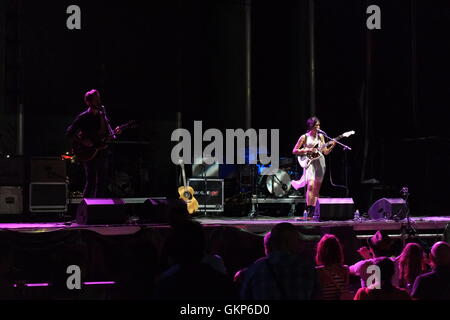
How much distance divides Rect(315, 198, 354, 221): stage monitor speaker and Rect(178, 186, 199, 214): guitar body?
257 centimetres

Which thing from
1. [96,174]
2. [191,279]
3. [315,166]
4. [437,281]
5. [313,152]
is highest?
[313,152]

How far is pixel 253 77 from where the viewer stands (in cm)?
1437

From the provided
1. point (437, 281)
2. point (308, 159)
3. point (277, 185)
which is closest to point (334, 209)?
point (308, 159)

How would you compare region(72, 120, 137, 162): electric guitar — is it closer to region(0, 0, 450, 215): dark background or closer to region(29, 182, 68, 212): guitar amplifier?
region(29, 182, 68, 212): guitar amplifier

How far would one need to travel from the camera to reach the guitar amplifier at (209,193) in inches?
469

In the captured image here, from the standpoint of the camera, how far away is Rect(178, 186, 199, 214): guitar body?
11.5 metres

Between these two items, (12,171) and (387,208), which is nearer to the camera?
(12,171)

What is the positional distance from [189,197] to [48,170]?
264 centimetres

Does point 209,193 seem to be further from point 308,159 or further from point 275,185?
point 308,159

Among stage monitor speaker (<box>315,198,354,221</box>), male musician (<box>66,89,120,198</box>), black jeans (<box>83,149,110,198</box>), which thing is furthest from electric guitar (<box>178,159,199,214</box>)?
male musician (<box>66,89,120,198</box>)
